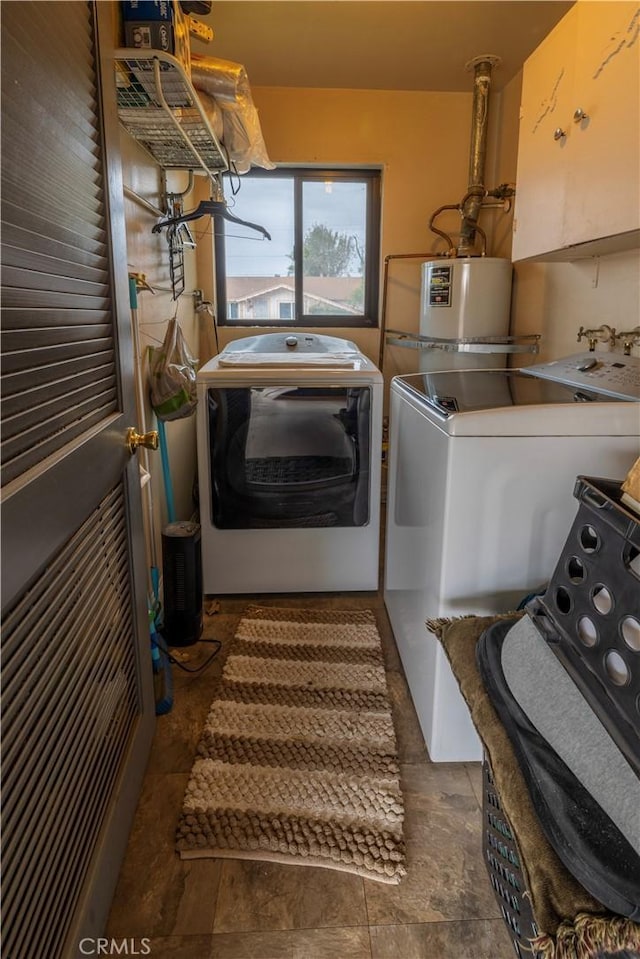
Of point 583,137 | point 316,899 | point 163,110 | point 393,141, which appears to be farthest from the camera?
point 393,141

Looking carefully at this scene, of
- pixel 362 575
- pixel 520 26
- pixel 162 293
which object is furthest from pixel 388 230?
pixel 362 575

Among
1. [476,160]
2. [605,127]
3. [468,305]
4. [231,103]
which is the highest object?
[476,160]

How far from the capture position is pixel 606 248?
174cm

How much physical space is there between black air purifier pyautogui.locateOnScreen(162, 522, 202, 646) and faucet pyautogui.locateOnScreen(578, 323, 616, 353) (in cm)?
150

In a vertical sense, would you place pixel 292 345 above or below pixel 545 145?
below

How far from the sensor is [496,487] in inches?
49.2

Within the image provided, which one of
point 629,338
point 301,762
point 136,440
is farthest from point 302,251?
point 301,762

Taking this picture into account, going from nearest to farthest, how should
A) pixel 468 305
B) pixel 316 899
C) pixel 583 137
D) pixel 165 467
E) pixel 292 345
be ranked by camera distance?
pixel 316 899, pixel 583 137, pixel 165 467, pixel 468 305, pixel 292 345

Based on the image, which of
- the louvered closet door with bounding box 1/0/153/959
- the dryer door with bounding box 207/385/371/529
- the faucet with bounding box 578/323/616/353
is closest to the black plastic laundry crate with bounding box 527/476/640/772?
the louvered closet door with bounding box 1/0/153/959

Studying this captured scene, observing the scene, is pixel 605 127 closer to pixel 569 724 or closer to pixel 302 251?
pixel 569 724

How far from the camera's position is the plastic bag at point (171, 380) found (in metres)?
1.97

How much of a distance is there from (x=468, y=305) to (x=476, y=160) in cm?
84

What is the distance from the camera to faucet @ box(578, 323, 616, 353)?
5.97 ft

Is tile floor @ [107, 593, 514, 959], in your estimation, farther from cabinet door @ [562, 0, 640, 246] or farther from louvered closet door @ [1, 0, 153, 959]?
cabinet door @ [562, 0, 640, 246]
